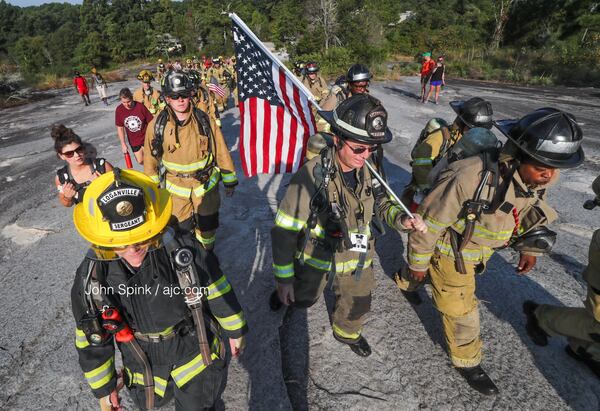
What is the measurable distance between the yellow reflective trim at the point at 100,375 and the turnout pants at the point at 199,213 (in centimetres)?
197

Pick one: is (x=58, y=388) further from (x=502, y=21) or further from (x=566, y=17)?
(x=502, y=21)

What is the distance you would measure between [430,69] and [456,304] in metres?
12.7

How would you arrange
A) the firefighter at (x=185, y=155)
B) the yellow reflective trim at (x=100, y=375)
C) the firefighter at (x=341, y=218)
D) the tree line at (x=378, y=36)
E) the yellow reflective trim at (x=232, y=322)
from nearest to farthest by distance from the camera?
the yellow reflective trim at (x=100, y=375) < the yellow reflective trim at (x=232, y=322) < the firefighter at (x=341, y=218) < the firefighter at (x=185, y=155) < the tree line at (x=378, y=36)

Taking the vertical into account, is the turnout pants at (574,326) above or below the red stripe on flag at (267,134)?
below

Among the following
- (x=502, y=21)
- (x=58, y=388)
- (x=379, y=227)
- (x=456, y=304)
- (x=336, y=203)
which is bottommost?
(x=58, y=388)

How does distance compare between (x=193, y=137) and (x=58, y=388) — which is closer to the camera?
(x=58, y=388)

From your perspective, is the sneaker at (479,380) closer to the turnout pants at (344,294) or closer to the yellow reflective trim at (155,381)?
the turnout pants at (344,294)

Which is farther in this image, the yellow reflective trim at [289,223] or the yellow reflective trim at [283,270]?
the yellow reflective trim at [283,270]

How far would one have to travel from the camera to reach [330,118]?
2383mm

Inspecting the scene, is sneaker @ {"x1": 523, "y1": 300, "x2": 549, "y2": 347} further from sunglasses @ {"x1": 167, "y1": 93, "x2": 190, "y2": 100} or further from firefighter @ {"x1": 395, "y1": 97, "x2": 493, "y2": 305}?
sunglasses @ {"x1": 167, "y1": 93, "x2": 190, "y2": 100}

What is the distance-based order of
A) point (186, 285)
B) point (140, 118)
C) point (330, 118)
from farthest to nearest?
Result: point (140, 118) < point (330, 118) < point (186, 285)

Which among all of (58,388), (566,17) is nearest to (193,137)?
(58,388)

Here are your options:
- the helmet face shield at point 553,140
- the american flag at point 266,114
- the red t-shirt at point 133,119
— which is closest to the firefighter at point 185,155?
the american flag at point 266,114

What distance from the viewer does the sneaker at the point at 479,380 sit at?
264 centimetres
